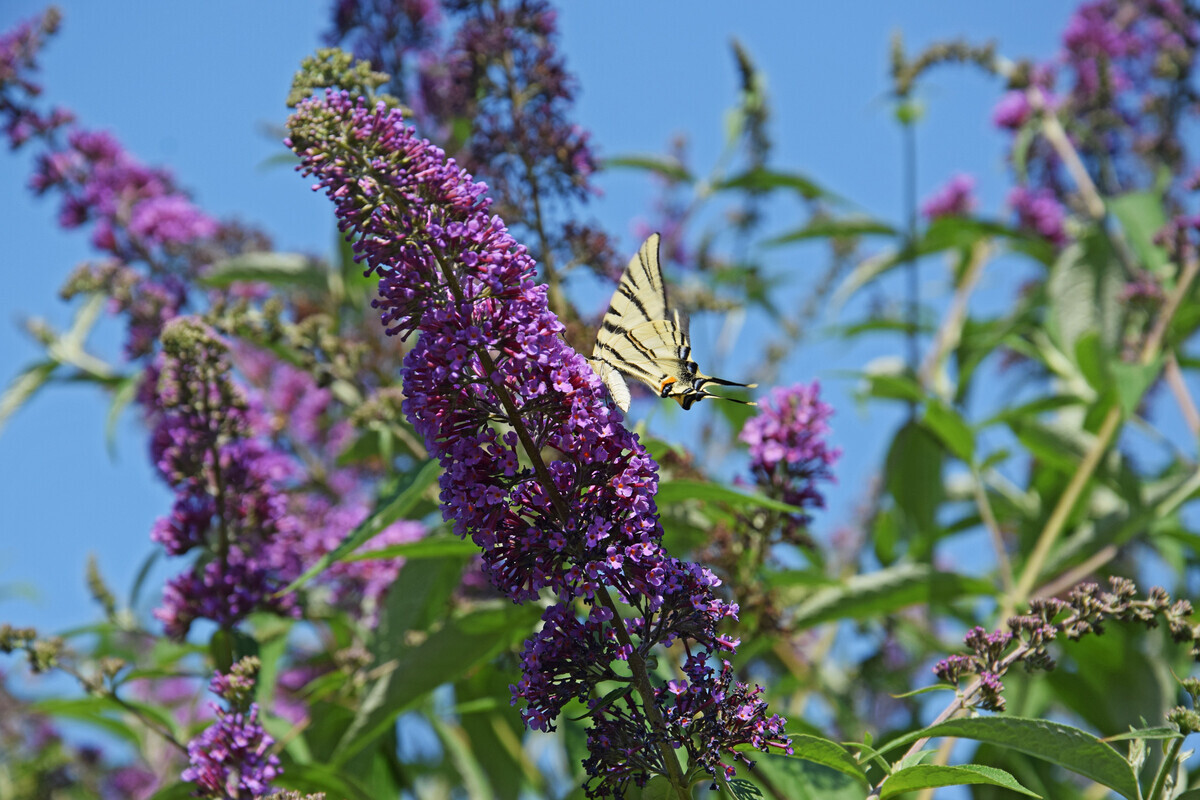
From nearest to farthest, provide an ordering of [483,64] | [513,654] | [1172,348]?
[513,654] → [483,64] → [1172,348]

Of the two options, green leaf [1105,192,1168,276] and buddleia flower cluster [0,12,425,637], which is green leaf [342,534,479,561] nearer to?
buddleia flower cluster [0,12,425,637]

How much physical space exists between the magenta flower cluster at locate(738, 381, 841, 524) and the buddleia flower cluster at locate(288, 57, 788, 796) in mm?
957

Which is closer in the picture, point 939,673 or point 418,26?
point 939,673

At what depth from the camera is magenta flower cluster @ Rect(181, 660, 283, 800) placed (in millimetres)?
2111

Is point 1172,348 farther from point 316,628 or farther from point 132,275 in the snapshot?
point 132,275

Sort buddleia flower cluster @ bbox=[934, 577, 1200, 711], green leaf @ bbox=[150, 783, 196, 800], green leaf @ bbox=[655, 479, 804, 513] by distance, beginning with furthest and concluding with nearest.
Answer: green leaf @ bbox=[150, 783, 196, 800]
green leaf @ bbox=[655, 479, 804, 513]
buddleia flower cluster @ bbox=[934, 577, 1200, 711]

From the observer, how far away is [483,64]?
3.22 m

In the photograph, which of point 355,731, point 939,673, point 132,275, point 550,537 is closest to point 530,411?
point 550,537

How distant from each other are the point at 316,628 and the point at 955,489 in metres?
2.70

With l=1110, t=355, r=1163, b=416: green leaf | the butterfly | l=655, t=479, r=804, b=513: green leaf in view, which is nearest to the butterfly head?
the butterfly

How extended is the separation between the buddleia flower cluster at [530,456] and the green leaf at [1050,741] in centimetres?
30

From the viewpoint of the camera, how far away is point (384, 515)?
2232mm

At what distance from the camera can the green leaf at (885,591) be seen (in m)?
2.95

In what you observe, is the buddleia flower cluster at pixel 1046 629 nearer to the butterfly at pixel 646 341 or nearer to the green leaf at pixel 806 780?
the green leaf at pixel 806 780
